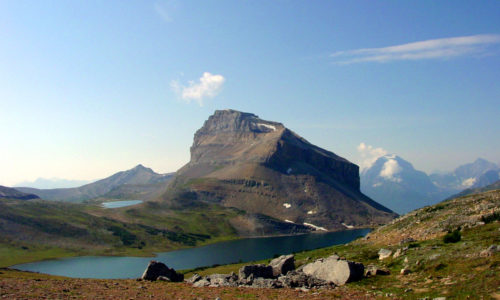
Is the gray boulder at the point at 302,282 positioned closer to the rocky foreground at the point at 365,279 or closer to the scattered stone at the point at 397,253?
the rocky foreground at the point at 365,279

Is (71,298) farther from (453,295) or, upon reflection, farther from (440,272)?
(440,272)

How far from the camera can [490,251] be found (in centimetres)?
3912

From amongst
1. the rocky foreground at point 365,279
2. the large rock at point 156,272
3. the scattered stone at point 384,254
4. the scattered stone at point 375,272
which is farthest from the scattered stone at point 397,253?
the large rock at point 156,272

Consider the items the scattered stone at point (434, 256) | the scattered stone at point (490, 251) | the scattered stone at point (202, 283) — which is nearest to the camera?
the scattered stone at point (490, 251)

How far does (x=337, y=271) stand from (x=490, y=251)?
16869 millimetres

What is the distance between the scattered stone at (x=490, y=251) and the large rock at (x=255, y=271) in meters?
27.4

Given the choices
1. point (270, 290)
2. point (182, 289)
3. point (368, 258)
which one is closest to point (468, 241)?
point (368, 258)

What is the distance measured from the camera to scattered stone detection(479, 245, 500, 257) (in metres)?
38.9

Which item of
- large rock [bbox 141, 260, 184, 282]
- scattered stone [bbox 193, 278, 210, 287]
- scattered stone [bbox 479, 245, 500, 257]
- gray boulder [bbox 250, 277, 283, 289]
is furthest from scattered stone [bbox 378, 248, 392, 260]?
large rock [bbox 141, 260, 184, 282]

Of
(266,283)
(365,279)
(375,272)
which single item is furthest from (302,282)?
(375,272)

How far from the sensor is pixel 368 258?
5725cm

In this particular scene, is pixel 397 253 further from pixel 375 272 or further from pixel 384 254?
pixel 375 272

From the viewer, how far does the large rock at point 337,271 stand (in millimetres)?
43344

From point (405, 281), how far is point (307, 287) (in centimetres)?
1088
